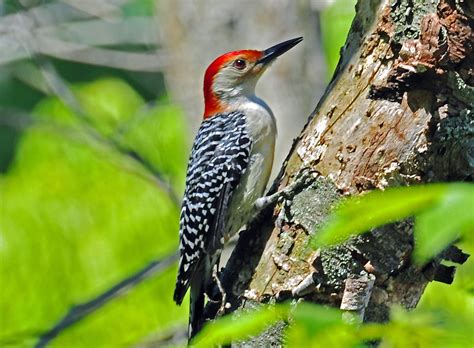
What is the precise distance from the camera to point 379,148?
9.21 ft

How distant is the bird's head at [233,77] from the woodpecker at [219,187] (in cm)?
19

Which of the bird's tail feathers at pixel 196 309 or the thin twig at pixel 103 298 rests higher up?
the bird's tail feathers at pixel 196 309

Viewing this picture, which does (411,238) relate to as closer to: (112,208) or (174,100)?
(174,100)

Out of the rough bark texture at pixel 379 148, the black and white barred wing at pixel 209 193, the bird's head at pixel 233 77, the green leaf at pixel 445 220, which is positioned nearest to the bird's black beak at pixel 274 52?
the bird's head at pixel 233 77

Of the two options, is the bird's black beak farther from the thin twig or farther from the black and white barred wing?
the thin twig

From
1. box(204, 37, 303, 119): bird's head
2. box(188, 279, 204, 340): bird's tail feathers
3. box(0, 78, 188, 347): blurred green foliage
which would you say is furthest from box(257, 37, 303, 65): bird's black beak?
box(188, 279, 204, 340): bird's tail feathers

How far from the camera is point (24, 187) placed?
6402mm

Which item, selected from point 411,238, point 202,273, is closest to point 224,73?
point 202,273

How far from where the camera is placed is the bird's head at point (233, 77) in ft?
15.4

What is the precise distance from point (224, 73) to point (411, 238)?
7.08ft

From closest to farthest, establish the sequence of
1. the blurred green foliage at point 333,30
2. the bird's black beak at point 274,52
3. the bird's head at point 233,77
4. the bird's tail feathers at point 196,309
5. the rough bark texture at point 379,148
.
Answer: the rough bark texture at point 379,148 → the bird's tail feathers at point 196,309 → the bird's black beak at point 274,52 → the bird's head at point 233,77 → the blurred green foliage at point 333,30

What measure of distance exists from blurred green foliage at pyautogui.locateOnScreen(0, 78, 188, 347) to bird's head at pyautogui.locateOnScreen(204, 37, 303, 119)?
82 centimetres

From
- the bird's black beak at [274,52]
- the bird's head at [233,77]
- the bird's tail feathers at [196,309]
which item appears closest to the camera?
the bird's tail feathers at [196,309]

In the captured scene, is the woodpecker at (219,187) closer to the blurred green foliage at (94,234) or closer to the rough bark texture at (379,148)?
the rough bark texture at (379,148)
